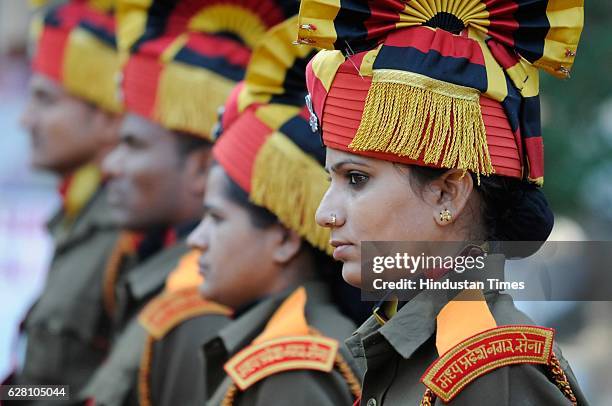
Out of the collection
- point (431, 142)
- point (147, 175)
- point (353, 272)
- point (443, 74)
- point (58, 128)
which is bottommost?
point (58, 128)

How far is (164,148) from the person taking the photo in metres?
5.07

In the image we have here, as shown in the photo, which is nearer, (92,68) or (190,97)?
(190,97)

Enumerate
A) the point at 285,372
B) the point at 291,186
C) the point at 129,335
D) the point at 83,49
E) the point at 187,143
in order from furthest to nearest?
1. the point at 83,49
2. the point at 187,143
3. the point at 129,335
4. the point at 291,186
5. the point at 285,372

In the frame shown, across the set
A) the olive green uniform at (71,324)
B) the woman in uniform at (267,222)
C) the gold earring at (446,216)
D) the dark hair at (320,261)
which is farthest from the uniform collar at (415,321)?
the olive green uniform at (71,324)

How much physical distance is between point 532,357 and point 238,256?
4.85ft

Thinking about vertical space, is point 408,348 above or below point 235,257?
above

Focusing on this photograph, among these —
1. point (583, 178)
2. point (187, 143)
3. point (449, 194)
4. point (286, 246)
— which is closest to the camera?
point (449, 194)

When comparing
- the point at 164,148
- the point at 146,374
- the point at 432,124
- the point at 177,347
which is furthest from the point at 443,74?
the point at 164,148

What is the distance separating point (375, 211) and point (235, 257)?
1136 millimetres

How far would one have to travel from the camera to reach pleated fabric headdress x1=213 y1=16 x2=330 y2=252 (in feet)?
11.7

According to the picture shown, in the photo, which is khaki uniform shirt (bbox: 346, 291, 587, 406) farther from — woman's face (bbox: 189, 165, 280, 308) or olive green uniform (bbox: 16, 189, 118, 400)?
olive green uniform (bbox: 16, 189, 118, 400)

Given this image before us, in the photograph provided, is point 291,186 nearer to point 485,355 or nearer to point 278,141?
point 278,141

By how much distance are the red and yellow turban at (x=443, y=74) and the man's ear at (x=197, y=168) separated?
223 cm

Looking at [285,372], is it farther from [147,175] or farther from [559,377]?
[147,175]
